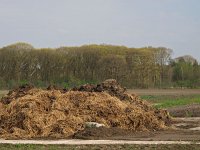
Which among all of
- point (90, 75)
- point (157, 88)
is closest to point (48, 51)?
point (90, 75)

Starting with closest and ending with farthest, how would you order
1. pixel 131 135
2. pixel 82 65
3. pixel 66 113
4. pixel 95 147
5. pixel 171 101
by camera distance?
pixel 95 147
pixel 131 135
pixel 66 113
pixel 171 101
pixel 82 65

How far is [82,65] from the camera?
7250cm

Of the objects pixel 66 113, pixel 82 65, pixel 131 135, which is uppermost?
pixel 82 65

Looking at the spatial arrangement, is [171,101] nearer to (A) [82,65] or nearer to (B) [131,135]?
(B) [131,135]

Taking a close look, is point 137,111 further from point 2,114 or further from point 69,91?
point 2,114

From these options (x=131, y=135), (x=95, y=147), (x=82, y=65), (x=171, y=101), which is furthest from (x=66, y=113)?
(x=82, y=65)

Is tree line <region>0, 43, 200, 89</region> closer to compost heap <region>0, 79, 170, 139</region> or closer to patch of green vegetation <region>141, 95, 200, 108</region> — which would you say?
patch of green vegetation <region>141, 95, 200, 108</region>

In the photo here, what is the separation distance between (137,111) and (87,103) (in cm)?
227

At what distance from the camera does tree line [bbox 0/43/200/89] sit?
6988 cm

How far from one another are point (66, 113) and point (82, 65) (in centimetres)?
5215

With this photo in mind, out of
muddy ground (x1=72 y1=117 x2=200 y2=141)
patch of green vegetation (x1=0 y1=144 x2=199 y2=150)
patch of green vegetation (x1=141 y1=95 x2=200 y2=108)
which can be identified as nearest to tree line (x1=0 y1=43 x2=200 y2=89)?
patch of green vegetation (x1=141 y1=95 x2=200 y2=108)

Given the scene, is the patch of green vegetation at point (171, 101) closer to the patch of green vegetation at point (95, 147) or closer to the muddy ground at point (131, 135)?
the muddy ground at point (131, 135)

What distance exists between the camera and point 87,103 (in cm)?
2125

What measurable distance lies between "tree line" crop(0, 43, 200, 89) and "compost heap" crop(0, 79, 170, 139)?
46099 millimetres
